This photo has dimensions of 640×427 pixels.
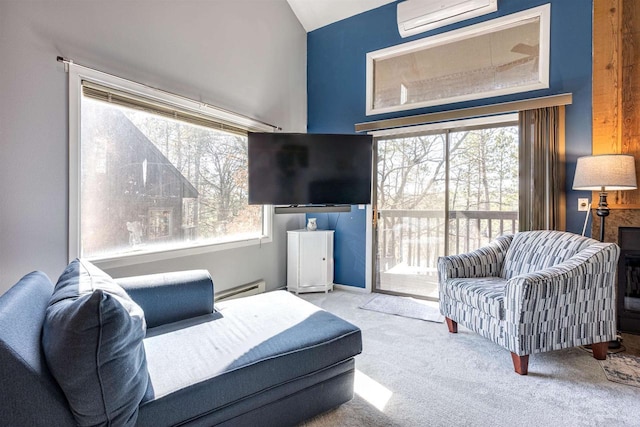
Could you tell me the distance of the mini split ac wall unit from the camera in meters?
3.08

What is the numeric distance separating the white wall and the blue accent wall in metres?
0.72

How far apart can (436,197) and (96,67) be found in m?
3.14

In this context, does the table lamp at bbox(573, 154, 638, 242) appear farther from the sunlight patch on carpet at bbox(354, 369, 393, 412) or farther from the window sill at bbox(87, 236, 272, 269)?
the window sill at bbox(87, 236, 272, 269)

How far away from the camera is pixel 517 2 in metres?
2.99

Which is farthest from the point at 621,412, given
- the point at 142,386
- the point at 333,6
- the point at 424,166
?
the point at 333,6

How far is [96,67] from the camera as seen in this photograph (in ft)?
6.97

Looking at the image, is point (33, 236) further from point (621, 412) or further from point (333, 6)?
point (333, 6)

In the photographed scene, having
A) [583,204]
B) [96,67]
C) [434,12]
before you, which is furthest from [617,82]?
[96,67]

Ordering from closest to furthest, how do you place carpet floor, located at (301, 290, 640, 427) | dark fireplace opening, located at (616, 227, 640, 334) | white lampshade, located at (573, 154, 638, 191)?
carpet floor, located at (301, 290, 640, 427), white lampshade, located at (573, 154, 638, 191), dark fireplace opening, located at (616, 227, 640, 334)

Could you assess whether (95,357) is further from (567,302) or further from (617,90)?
(617,90)

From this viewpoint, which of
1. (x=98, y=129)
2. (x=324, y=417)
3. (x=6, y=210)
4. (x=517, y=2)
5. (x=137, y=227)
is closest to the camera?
(x=324, y=417)

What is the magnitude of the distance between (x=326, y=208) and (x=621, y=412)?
8.51 ft

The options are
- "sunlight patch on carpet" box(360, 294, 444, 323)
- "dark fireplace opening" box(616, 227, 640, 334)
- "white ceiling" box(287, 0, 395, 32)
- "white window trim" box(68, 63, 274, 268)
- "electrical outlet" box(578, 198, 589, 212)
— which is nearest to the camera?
"white window trim" box(68, 63, 274, 268)

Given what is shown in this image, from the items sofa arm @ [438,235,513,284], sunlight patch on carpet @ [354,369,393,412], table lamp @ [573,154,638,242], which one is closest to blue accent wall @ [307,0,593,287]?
table lamp @ [573,154,638,242]
